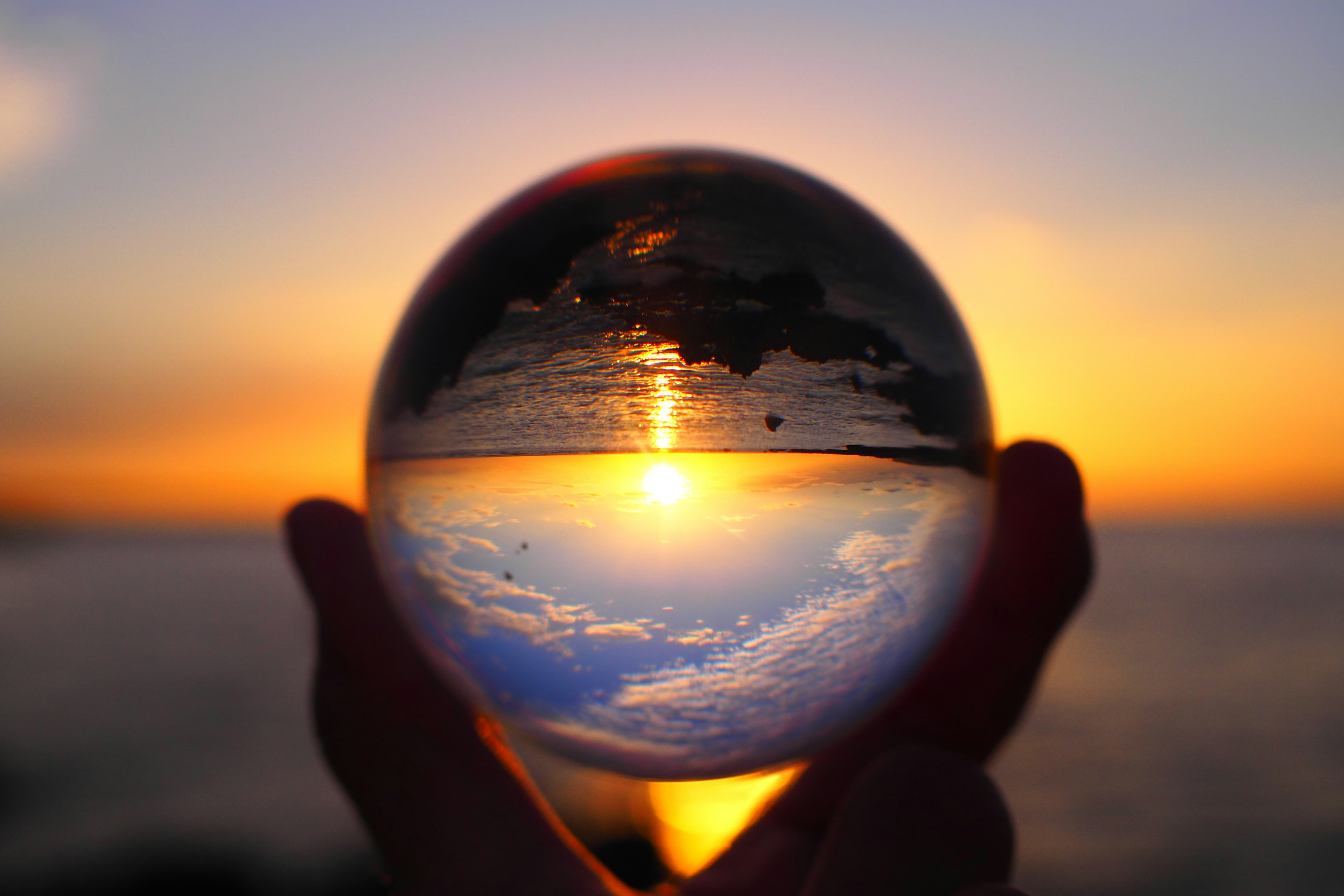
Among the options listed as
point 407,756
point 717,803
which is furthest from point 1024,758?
point 407,756

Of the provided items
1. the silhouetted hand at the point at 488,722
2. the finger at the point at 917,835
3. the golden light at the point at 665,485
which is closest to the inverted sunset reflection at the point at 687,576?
the golden light at the point at 665,485

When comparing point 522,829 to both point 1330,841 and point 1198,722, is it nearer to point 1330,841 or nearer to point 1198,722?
point 1330,841

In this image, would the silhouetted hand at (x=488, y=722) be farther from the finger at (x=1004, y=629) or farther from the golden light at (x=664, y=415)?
the golden light at (x=664, y=415)

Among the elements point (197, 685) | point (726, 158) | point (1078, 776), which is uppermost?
point (726, 158)

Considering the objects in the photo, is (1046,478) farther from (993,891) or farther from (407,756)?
(407,756)

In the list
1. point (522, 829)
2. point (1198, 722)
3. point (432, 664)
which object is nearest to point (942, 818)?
point (522, 829)

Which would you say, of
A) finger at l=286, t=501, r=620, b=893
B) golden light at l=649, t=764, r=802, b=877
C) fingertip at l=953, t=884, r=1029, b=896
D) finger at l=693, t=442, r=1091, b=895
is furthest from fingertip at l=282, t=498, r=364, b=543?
fingertip at l=953, t=884, r=1029, b=896
